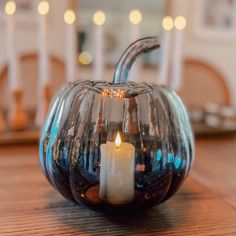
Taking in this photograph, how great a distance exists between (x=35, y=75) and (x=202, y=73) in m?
0.81

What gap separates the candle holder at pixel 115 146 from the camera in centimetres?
55

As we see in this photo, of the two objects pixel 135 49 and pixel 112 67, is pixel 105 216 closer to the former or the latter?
pixel 135 49

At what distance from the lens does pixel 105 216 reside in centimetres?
58

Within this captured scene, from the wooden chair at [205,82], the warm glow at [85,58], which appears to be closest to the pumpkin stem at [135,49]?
the wooden chair at [205,82]

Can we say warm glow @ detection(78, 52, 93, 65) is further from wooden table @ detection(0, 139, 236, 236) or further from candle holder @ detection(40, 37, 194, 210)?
candle holder @ detection(40, 37, 194, 210)

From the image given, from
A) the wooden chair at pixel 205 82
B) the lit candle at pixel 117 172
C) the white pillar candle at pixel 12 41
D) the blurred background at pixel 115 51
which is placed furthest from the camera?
the wooden chair at pixel 205 82

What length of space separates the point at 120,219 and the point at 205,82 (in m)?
1.38

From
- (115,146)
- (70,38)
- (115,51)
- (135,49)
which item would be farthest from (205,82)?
(115,146)

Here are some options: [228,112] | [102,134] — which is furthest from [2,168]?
[228,112]

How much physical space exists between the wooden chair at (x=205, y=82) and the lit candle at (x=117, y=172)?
1.34 meters

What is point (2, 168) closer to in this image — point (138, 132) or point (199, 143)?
point (138, 132)

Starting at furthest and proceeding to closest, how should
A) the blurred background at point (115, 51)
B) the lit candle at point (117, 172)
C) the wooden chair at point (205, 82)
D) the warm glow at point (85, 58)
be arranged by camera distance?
the warm glow at point (85, 58)
the wooden chair at point (205, 82)
the blurred background at point (115, 51)
the lit candle at point (117, 172)

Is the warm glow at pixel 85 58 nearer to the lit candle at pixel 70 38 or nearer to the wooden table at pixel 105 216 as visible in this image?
the lit candle at pixel 70 38

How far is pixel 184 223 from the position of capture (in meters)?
0.57
